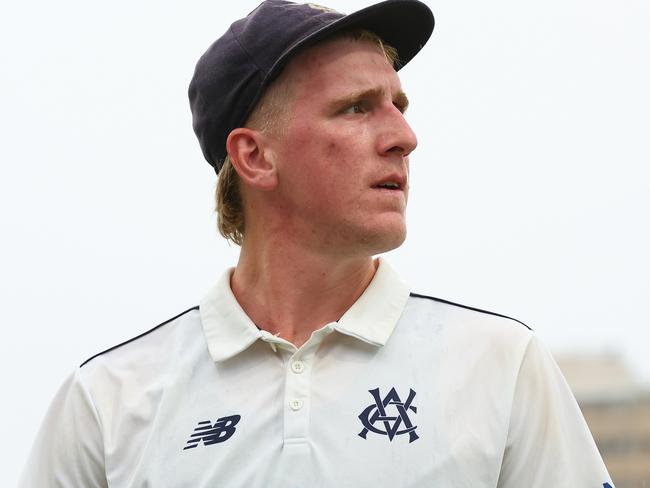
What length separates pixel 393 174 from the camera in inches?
84.1

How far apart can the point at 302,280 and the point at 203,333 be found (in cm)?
22

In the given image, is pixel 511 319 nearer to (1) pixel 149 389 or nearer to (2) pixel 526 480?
(2) pixel 526 480

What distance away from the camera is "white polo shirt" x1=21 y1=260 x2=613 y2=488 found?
77.5 inches

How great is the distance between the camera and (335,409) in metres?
2.02

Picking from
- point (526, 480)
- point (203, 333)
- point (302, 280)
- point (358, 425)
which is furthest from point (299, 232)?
point (526, 480)

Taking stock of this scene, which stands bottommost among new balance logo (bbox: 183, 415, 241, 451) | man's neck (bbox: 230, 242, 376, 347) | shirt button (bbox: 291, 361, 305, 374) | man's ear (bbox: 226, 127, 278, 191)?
new balance logo (bbox: 183, 415, 241, 451)

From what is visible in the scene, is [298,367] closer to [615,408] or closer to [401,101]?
[401,101]

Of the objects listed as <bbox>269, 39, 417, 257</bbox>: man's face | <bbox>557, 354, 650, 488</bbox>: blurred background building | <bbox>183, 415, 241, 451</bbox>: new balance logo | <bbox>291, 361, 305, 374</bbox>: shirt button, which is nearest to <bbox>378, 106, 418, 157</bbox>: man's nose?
<bbox>269, 39, 417, 257</bbox>: man's face

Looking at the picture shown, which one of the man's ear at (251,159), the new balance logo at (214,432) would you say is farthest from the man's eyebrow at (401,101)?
the new balance logo at (214,432)

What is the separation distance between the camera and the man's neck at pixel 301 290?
2191 mm

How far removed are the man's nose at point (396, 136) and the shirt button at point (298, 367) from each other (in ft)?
1.37

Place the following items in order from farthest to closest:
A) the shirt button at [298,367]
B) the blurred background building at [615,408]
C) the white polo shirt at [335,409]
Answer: the blurred background building at [615,408]
the shirt button at [298,367]
the white polo shirt at [335,409]

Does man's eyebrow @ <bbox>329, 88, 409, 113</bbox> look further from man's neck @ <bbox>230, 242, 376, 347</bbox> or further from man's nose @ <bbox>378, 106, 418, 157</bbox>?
man's neck @ <bbox>230, 242, 376, 347</bbox>

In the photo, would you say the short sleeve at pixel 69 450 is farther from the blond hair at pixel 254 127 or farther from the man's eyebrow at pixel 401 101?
the man's eyebrow at pixel 401 101
